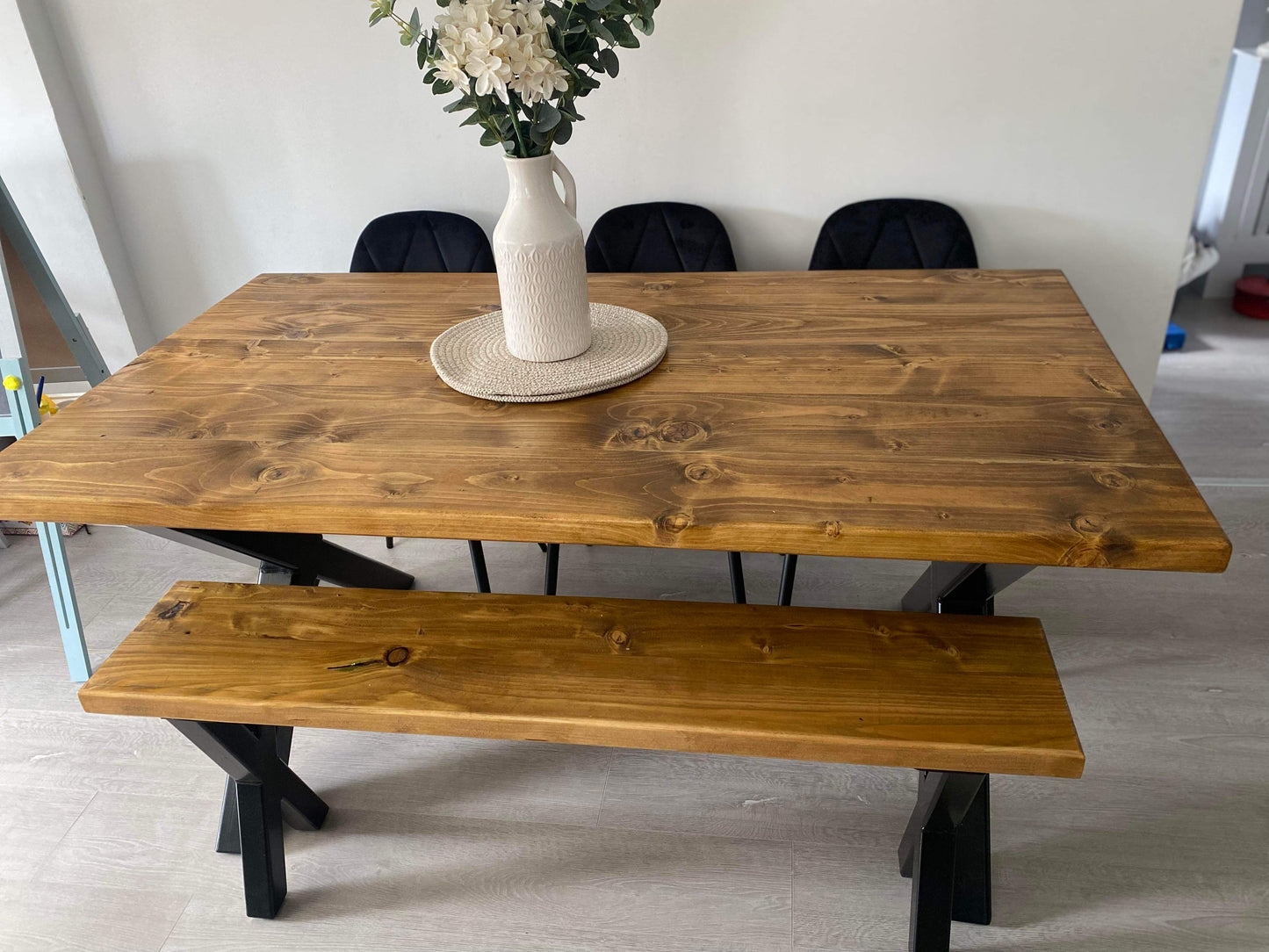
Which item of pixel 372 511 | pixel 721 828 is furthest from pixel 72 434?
pixel 721 828

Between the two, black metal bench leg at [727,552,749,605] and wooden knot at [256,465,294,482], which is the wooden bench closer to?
wooden knot at [256,465,294,482]

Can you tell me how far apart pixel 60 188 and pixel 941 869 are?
2.99 m

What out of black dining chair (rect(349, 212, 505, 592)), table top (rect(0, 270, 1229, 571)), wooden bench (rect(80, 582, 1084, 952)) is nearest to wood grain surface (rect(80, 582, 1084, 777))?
wooden bench (rect(80, 582, 1084, 952))

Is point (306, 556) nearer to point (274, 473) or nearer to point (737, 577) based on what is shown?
point (274, 473)

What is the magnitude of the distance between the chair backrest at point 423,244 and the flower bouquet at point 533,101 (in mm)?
1044

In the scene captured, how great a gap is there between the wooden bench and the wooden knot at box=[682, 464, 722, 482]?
281mm

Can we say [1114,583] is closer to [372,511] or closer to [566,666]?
[566,666]

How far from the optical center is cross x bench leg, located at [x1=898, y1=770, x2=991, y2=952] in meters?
1.38

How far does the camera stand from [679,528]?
1.18 m

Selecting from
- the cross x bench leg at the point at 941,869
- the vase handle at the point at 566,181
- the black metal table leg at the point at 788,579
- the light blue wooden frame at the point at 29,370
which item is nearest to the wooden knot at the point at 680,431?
the vase handle at the point at 566,181

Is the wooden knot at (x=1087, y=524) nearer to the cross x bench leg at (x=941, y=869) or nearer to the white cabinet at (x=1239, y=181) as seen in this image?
the cross x bench leg at (x=941, y=869)

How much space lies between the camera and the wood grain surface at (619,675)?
1220 millimetres

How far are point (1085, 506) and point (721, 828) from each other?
955 millimetres

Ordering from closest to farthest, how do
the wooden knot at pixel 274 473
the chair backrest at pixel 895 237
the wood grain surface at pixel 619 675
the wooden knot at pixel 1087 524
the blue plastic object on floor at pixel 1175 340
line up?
the wooden knot at pixel 1087 524, the wood grain surface at pixel 619 675, the wooden knot at pixel 274 473, the chair backrest at pixel 895 237, the blue plastic object on floor at pixel 1175 340
